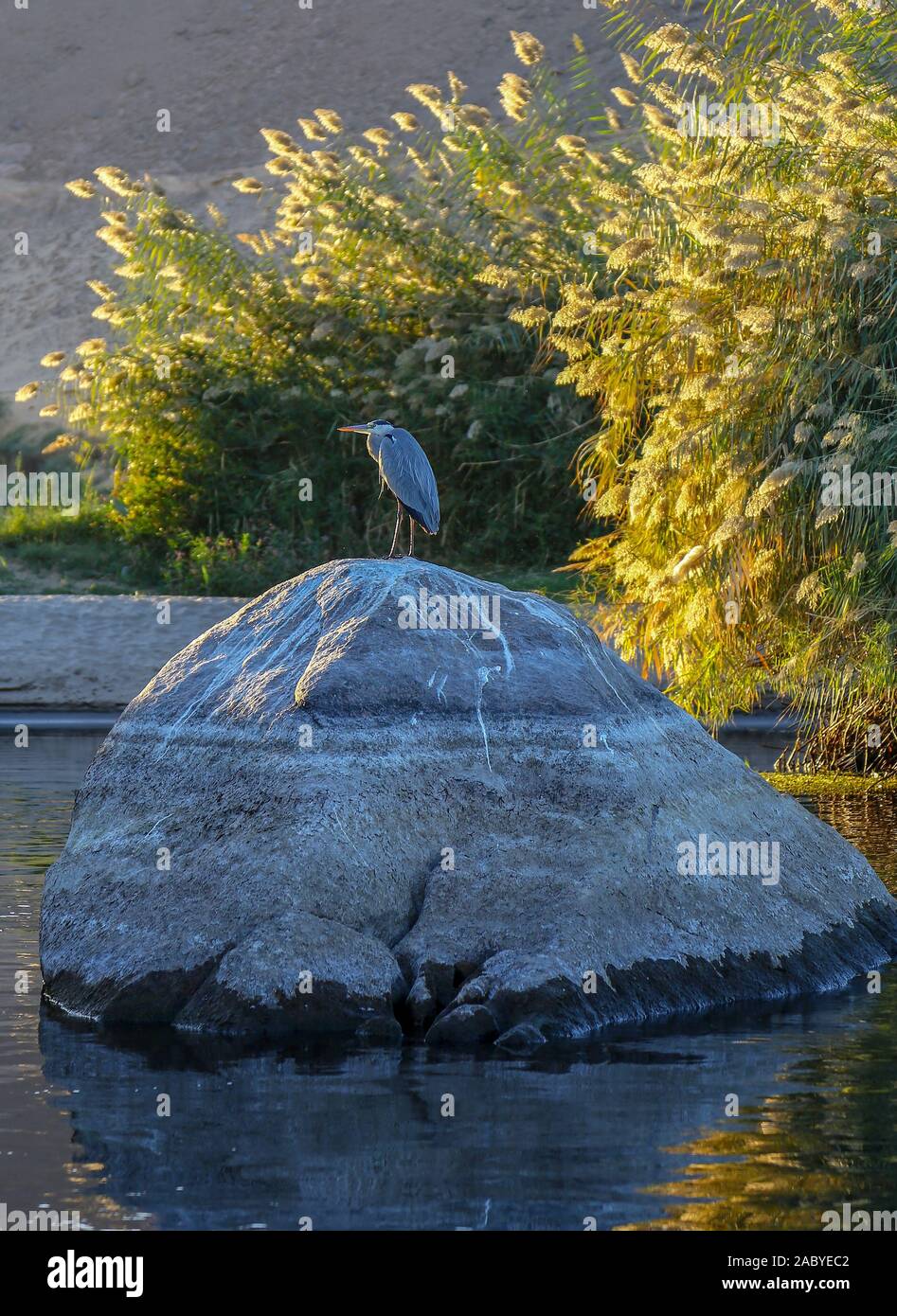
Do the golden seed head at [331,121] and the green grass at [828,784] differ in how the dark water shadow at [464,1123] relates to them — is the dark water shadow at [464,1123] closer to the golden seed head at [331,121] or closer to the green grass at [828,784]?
the green grass at [828,784]

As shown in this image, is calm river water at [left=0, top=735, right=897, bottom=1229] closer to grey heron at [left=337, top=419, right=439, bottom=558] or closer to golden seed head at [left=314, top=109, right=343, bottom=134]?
grey heron at [left=337, top=419, right=439, bottom=558]

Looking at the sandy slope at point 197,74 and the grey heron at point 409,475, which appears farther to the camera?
the sandy slope at point 197,74

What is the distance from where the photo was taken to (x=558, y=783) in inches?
296

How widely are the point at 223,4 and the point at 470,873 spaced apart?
46213 millimetres

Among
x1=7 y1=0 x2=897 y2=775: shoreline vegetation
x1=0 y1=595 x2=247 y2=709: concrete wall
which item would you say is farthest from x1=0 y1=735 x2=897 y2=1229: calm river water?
x1=0 y1=595 x2=247 y2=709: concrete wall

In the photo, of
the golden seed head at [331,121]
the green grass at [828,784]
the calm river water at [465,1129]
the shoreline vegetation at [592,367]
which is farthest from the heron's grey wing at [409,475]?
the golden seed head at [331,121]

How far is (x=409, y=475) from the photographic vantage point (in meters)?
9.46

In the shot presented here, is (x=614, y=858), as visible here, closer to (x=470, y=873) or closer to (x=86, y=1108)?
(x=470, y=873)

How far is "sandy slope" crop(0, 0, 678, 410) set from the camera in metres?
41.3

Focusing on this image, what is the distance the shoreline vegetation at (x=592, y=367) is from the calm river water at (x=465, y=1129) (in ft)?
16.2

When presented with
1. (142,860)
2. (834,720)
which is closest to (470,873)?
(142,860)

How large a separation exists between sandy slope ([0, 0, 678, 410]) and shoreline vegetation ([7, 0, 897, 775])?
15.2 meters

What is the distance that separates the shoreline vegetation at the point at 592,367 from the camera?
1175 centimetres

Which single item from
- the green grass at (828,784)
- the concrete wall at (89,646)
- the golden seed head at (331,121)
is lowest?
the green grass at (828,784)
